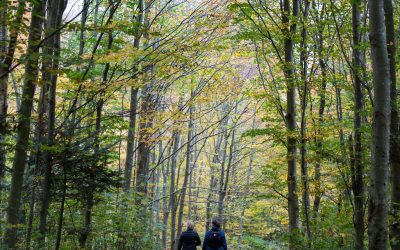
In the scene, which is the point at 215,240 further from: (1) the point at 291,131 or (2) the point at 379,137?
(2) the point at 379,137

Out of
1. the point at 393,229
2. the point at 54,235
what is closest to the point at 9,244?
the point at 54,235

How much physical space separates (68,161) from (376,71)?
462 cm

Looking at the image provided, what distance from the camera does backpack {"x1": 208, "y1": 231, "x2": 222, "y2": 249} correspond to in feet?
27.9

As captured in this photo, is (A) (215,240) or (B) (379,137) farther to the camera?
(A) (215,240)

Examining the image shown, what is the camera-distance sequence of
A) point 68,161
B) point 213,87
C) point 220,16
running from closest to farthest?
1. point 68,161
2. point 220,16
3. point 213,87

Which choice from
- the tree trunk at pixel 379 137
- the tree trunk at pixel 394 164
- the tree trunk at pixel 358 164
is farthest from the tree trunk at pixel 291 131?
the tree trunk at pixel 379 137

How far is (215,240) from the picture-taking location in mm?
8500

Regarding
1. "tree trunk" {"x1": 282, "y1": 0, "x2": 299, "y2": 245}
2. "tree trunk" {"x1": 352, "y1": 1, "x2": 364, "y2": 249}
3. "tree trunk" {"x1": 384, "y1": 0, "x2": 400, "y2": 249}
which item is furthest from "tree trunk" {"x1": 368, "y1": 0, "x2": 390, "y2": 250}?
"tree trunk" {"x1": 282, "y1": 0, "x2": 299, "y2": 245}

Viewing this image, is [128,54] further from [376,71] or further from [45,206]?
[376,71]

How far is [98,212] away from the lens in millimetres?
8289

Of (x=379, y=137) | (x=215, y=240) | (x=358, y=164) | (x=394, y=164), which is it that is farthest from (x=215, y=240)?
(x=379, y=137)

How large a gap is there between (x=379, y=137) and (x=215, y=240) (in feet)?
17.6

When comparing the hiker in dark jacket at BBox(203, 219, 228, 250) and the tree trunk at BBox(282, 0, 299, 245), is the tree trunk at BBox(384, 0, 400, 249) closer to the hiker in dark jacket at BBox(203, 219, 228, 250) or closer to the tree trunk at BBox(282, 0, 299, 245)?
the tree trunk at BBox(282, 0, 299, 245)

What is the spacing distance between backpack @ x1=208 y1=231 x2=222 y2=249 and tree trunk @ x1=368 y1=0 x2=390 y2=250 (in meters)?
4.88
